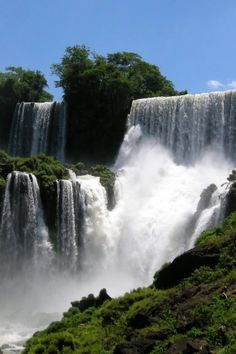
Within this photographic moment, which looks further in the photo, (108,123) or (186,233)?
(108,123)

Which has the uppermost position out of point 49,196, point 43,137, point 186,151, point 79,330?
point 43,137

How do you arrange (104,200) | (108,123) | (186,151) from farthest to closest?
(108,123) < (186,151) < (104,200)

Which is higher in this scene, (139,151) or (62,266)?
(139,151)

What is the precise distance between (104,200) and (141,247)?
383cm

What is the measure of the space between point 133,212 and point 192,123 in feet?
28.0

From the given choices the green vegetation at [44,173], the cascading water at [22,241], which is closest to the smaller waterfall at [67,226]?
the green vegetation at [44,173]

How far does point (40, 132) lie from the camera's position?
1860 inches

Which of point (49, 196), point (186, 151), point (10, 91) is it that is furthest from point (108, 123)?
point (49, 196)

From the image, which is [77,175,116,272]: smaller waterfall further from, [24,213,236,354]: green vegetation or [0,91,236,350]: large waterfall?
[24,213,236,354]: green vegetation

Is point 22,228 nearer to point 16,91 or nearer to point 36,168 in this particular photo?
point 36,168

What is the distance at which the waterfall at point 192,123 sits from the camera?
1601 inches

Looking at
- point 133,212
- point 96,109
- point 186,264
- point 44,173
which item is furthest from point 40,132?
point 186,264

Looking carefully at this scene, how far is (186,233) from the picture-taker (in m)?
33.6

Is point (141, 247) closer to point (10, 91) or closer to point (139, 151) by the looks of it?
point (139, 151)
